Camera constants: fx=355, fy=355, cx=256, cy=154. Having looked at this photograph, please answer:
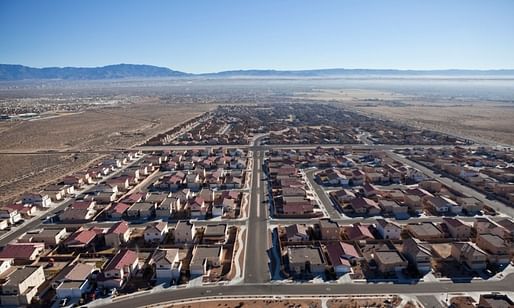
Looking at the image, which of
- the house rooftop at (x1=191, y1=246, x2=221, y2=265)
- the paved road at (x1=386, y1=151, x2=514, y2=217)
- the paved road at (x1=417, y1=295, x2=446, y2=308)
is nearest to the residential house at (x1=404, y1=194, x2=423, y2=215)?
the paved road at (x1=386, y1=151, x2=514, y2=217)

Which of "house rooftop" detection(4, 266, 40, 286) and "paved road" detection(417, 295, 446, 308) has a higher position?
"house rooftop" detection(4, 266, 40, 286)

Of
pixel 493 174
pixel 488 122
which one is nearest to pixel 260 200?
pixel 493 174

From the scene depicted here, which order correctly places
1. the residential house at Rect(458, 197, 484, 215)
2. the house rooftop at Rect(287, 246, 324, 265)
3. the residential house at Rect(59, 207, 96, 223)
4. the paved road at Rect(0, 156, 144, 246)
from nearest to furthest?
the house rooftop at Rect(287, 246, 324, 265) → the paved road at Rect(0, 156, 144, 246) → the residential house at Rect(59, 207, 96, 223) → the residential house at Rect(458, 197, 484, 215)

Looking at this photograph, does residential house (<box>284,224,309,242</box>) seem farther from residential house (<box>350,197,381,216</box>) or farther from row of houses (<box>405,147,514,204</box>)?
row of houses (<box>405,147,514,204</box>)

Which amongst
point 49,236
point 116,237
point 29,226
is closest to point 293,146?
point 116,237

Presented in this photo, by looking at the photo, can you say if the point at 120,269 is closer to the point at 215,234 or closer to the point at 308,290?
the point at 215,234

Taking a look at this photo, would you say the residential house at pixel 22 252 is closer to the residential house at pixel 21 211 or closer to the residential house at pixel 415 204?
the residential house at pixel 21 211
